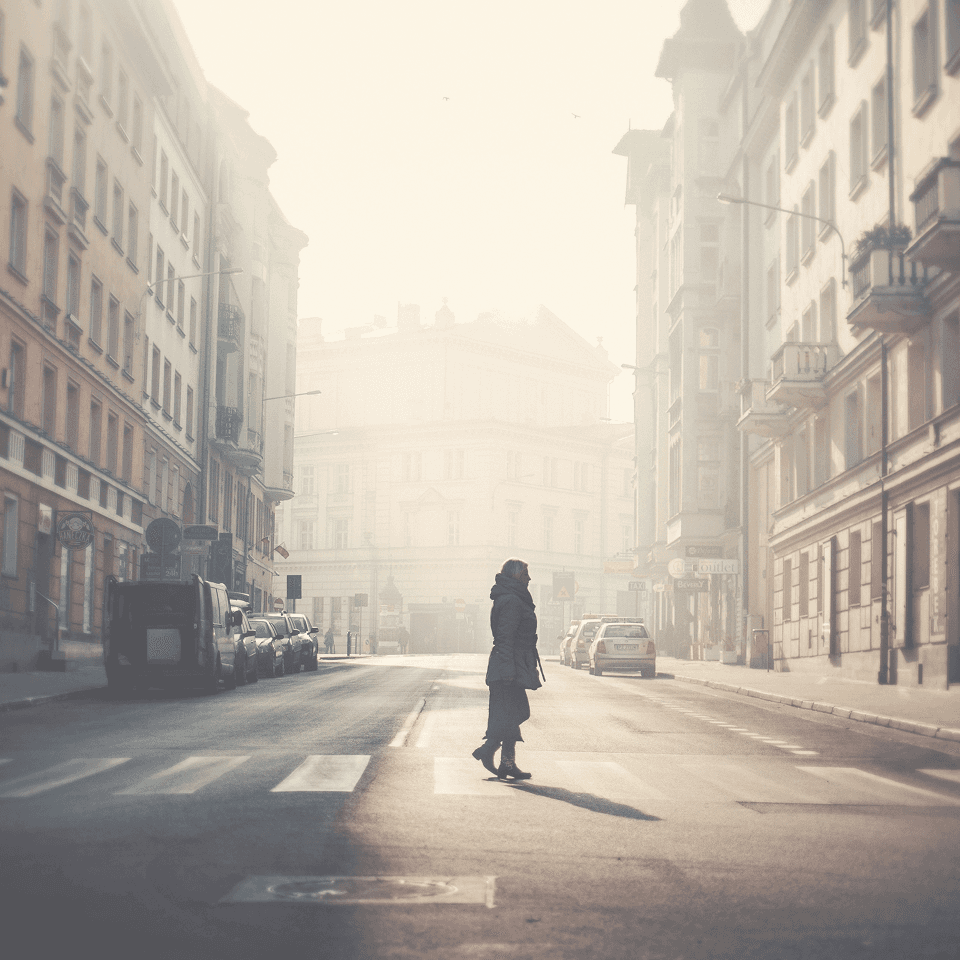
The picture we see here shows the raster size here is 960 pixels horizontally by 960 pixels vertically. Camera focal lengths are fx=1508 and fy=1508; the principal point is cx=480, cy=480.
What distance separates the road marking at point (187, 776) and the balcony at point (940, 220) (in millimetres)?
15684

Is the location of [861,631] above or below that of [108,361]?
below

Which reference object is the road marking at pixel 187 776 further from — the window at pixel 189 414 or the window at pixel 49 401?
the window at pixel 189 414

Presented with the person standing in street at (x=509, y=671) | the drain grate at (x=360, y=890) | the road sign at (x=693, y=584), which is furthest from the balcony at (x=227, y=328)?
the drain grate at (x=360, y=890)

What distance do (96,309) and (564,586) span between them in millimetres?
63235

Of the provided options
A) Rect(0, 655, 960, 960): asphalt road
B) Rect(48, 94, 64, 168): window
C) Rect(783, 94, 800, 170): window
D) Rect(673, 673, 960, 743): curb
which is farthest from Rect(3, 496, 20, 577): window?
Rect(783, 94, 800, 170): window

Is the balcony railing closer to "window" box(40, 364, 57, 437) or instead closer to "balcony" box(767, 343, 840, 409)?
"window" box(40, 364, 57, 437)

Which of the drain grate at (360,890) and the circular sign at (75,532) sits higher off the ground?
the circular sign at (75,532)

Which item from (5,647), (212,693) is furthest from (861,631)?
(5,647)

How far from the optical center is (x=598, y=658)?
41.0m

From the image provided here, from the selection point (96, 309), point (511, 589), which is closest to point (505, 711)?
point (511, 589)

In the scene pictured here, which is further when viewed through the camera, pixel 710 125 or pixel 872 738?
pixel 710 125

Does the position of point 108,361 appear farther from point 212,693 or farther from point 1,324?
point 212,693

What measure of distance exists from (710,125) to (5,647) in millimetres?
42781

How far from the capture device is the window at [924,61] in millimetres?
27312
